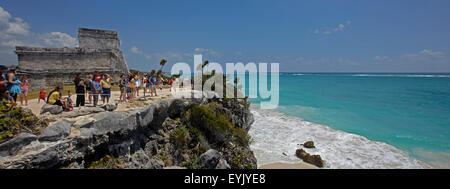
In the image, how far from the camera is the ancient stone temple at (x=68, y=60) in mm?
14711

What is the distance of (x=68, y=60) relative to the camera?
627 inches

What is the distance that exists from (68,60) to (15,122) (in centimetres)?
1488

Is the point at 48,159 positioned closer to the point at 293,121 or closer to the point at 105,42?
the point at 105,42

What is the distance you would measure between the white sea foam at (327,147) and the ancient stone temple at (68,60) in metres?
15.3

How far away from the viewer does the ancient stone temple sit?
14.7 metres

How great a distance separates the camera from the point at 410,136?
15492mm

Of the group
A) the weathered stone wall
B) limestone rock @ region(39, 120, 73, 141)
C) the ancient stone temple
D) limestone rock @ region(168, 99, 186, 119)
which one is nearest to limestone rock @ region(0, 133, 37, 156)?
limestone rock @ region(39, 120, 73, 141)

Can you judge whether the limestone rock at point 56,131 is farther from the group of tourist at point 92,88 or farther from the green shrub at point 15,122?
the group of tourist at point 92,88

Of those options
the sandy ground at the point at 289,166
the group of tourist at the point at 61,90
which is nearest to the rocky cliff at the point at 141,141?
the sandy ground at the point at 289,166

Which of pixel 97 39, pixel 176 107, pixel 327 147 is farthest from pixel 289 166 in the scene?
pixel 97 39

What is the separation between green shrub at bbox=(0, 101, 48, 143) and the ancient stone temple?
1380 centimetres

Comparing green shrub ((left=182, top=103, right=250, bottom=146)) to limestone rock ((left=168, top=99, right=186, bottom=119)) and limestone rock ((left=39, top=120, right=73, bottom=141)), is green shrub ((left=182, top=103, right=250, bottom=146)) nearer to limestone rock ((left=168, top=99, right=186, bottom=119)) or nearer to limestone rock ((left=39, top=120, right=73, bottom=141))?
limestone rock ((left=168, top=99, right=186, bottom=119))
